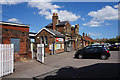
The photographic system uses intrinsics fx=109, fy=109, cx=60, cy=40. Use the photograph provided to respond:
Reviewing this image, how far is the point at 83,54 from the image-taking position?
526 inches

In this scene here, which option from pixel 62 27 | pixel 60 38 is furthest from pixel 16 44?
pixel 62 27

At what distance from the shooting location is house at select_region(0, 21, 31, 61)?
1051 cm

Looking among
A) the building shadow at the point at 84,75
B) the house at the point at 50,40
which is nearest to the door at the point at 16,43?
the building shadow at the point at 84,75

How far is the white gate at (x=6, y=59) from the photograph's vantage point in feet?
21.1

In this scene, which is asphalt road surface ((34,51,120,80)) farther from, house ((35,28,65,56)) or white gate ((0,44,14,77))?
house ((35,28,65,56))

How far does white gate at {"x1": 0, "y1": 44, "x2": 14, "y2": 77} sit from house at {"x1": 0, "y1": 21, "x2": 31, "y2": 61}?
3.75 meters

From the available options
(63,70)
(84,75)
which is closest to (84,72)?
(84,75)

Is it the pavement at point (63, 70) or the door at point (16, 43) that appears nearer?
the pavement at point (63, 70)

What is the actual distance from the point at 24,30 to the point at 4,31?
2322 mm

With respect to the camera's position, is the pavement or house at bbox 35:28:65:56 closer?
the pavement

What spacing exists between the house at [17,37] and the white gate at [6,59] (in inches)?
148

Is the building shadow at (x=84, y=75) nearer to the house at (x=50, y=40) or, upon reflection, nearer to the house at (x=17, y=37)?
the house at (x=17, y=37)

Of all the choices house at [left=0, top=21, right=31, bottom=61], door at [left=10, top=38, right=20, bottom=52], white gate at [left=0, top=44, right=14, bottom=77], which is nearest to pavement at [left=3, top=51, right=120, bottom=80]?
white gate at [left=0, top=44, right=14, bottom=77]

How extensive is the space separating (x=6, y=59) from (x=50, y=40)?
13849 millimetres
